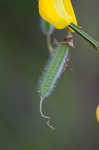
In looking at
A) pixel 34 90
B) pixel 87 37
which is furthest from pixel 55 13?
pixel 34 90

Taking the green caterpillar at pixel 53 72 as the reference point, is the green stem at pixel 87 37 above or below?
above

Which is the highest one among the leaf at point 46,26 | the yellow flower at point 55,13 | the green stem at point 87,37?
the yellow flower at point 55,13

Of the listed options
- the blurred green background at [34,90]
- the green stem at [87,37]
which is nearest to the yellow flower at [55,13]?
the green stem at [87,37]

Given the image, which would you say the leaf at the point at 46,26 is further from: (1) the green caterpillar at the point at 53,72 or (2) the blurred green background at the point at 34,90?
(2) the blurred green background at the point at 34,90

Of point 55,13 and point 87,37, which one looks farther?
point 55,13

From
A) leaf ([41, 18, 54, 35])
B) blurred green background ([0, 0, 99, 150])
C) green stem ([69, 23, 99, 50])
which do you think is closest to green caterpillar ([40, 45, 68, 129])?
leaf ([41, 18, 54, 35])

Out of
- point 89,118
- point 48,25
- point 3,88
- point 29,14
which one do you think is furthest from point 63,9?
point 89,118

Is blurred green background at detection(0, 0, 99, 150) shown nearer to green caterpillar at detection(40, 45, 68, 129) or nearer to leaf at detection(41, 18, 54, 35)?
leaf at detection(41, 18, 54, 35)

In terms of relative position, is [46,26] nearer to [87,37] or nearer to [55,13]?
[55,13]
